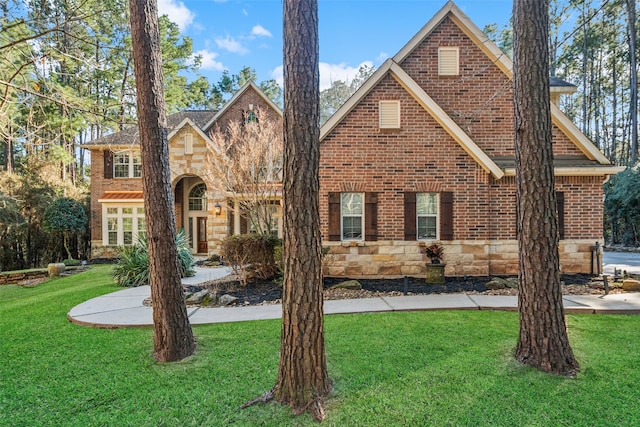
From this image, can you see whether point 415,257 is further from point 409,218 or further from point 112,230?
point 112,230

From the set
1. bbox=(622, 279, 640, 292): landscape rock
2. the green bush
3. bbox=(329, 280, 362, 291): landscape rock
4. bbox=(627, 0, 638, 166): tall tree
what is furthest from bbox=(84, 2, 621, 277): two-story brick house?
bbox=(627, 0, 638, 166): tall tree

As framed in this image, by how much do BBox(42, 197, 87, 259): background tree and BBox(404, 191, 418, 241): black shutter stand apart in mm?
14945

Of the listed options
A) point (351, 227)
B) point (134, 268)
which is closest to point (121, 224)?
point (134, 268)

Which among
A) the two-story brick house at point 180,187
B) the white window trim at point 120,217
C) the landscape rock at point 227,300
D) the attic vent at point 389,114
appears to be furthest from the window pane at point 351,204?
the white window trim at point 120,217

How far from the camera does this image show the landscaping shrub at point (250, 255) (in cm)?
871

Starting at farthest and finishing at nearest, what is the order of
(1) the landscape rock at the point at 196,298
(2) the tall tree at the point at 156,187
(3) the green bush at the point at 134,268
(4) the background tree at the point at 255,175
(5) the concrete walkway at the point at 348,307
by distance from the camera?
(4) the background tree at the point at 255,175
(3) the green bush at the point at 134,268
(1) the landscape rock at the point at 196,298
(5) the concrete walkway at the point at 348,307
(2) the tall tree at the point at 156,187

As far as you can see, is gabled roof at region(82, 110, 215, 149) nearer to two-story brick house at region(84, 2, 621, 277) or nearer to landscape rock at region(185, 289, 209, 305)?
two-story brick house at region(84, 2, 621, 277)

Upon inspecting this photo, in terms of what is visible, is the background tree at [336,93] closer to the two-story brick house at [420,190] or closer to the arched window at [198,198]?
the arched window at [198,198]

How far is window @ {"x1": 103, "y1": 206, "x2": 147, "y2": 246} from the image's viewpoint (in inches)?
655

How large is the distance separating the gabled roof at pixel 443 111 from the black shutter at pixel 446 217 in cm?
126

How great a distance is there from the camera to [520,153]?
3922 millimetres

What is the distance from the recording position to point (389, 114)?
9.65 m

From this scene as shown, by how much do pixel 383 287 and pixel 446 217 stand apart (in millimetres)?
2752

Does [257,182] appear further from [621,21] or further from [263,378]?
[621,21]
